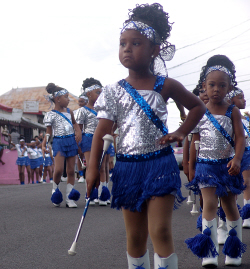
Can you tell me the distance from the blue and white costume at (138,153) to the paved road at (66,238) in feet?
4.67

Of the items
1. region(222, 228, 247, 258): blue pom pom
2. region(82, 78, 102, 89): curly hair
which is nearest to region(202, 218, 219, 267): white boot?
region(222, 228, 247, 258): blue pom pom

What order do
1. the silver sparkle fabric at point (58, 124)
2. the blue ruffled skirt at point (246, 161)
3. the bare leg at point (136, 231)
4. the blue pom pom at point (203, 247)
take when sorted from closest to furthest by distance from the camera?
the bare leg at point (136, 231)
the blue pom pom at point (203, 247)
the blue ruffled skirt at point (246, 161)
the silver sparkle fabric at point (58, 124)

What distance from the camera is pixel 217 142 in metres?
4.28

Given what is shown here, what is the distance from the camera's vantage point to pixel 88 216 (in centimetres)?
695

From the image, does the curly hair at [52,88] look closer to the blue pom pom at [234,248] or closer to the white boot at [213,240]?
the white boot at [213,240]

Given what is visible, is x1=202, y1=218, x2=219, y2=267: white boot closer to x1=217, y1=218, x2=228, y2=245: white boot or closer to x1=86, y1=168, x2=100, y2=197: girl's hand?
x1=217, y1=218, x2=228, y2=245: white boot

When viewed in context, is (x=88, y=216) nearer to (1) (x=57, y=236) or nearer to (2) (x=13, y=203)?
(1) (x=57, y=236)

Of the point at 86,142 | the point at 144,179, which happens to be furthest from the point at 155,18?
the point at 86,142

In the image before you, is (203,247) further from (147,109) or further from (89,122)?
(89,122)

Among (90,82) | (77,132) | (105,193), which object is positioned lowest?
(105,193)

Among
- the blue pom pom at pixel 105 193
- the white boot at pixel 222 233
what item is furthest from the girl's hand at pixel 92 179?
the blue pom pom at pixel 105 193

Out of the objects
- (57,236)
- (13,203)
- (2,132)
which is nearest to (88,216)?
(57,236)

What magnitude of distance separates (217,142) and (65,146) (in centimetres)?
419

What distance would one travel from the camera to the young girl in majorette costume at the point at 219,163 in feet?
13.0
